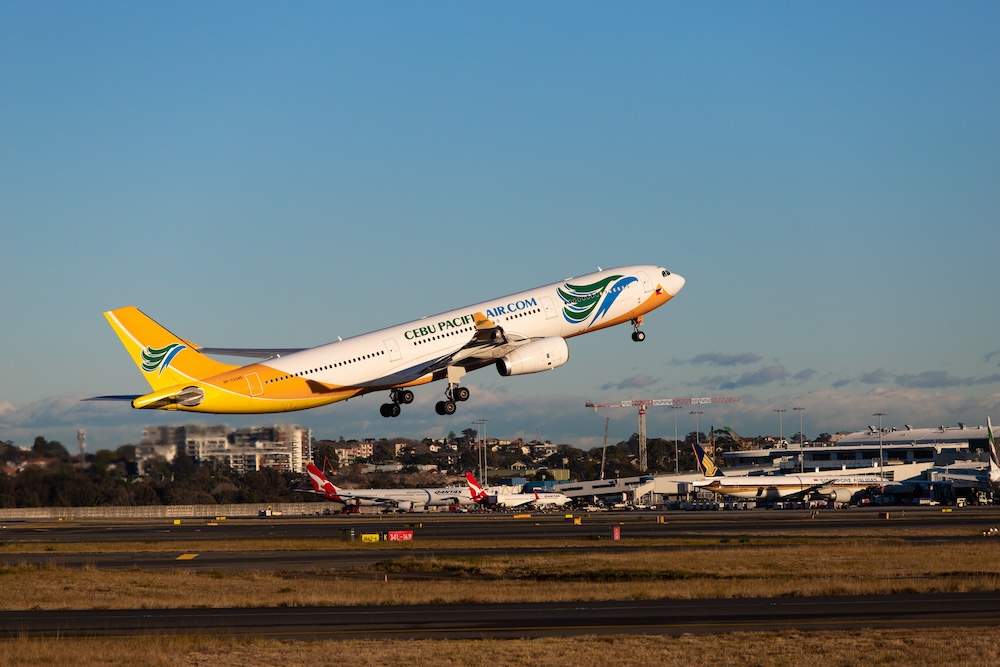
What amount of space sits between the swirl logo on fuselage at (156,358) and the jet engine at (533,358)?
16.7m

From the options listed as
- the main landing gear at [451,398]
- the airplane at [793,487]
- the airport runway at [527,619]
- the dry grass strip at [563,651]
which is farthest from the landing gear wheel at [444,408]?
the airplane at [793,487]

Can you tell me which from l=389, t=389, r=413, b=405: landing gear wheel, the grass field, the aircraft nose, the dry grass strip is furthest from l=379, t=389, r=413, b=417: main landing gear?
the dry grass strip

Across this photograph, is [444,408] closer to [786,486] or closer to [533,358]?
[533,358]

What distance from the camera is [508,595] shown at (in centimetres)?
4116

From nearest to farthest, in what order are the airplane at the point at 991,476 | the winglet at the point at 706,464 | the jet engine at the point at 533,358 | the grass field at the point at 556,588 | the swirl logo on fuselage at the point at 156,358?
the grass field at the point at 556,588
the swirl logo on fuselage at the point at 156,358
the jet engine at the point at 533,358
the airplane at the point at 991,476
the winglet at the point at 706,464

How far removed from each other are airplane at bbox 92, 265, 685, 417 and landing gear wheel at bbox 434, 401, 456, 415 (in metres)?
0.05

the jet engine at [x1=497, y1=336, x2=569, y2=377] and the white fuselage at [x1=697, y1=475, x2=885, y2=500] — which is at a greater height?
the jet engine at [x1=497, y1=336, x2=569, y2=377]

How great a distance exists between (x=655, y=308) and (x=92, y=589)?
1436 inches

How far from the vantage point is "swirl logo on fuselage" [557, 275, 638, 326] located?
211 ft

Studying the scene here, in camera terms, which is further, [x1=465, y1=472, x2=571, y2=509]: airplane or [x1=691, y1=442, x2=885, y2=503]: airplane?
[x1=465, y1=472, x2=571, y2=509]: airplane

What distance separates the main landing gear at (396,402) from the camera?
61781 mm

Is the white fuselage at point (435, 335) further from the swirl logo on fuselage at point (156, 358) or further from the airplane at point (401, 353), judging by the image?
the swirl logo on fuselage at point (156, 358)

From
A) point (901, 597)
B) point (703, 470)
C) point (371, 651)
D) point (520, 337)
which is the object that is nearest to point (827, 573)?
point (901, 597)

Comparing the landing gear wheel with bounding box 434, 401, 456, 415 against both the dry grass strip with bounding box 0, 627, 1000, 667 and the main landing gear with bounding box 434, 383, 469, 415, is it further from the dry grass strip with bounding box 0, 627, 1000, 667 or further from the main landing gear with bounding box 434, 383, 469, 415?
the dry grass strip with bounding box 0, 627, 1000, 667
